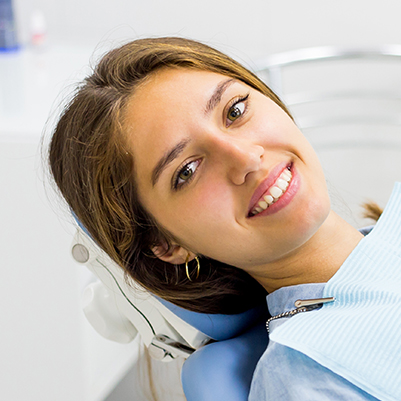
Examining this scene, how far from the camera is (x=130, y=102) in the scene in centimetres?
91

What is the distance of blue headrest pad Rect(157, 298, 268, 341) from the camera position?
0.99m

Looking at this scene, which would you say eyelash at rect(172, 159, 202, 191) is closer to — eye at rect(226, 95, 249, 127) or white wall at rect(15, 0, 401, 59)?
eye at rect(226, 95, 249, 127)

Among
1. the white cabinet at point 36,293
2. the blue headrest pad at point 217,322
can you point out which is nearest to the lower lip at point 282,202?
the blue headrest pad at point 217,322

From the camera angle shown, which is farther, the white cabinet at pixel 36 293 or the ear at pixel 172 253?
the white cabinet at pixel 36 293

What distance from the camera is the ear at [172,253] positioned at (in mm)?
992

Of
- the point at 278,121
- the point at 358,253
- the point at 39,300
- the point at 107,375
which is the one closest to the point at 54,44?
the point at 39,300

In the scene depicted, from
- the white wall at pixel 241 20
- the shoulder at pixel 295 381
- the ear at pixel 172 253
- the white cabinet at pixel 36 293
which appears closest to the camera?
the shoulder at pixel 295 381

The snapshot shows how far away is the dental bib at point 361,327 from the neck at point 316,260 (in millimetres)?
40

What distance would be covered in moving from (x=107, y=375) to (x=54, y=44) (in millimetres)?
1455

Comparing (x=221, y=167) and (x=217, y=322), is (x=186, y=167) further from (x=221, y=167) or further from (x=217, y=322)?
(x=217, y=322)

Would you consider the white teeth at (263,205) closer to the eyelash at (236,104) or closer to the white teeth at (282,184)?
the white teeth at (282,184)

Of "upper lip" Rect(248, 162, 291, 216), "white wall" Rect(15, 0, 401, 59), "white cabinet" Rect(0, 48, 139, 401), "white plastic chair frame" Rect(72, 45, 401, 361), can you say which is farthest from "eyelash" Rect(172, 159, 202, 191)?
"white wall" Rect(15, 0, 401, 59)

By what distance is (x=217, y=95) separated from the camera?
0.90 meters

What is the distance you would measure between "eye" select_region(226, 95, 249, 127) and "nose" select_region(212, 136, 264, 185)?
6 centimetres
